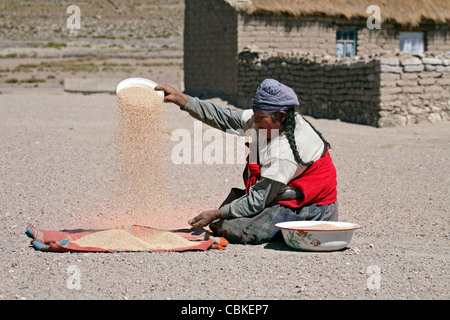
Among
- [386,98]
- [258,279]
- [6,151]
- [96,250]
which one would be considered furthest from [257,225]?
[386,98]

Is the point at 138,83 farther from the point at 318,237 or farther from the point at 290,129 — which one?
the point at 318,237

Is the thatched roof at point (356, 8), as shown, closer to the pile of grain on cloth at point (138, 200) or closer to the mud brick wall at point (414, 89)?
the mud brick wall at point (414, 89)

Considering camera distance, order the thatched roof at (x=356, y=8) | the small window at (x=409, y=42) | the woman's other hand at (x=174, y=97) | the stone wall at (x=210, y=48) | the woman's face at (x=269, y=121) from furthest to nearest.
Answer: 1. the small window at (x=409, y=42)
2. the stone wall at (x=210, y=48)
3. the thatched roof at (x=356, y=8)
4. the woman's other hand at (x=174, y=97)
5. the woman's face at (x=269, y=121)

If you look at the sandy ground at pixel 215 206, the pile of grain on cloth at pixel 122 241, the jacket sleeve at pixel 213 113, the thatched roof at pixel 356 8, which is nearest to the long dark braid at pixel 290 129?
the jacket sleeve at pixel 213 113

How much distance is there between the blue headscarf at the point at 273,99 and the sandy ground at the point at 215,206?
962mm

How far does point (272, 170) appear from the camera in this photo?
4234mm

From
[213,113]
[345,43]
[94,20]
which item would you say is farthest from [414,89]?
[94,20]

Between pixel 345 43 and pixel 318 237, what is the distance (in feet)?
42.8

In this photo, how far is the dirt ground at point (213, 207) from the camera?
3.56 metres

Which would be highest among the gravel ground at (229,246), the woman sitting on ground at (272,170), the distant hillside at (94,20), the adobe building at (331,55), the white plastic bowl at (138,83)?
the distant hillside at (94,20)

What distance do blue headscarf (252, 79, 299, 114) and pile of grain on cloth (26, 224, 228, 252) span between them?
0.96m

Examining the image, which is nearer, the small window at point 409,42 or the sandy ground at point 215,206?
the sandy ground at point 215,206

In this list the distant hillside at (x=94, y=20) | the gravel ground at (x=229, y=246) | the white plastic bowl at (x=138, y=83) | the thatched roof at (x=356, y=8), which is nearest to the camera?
the gravel ground at (x=229, y=246)

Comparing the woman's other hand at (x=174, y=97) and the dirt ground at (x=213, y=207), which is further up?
the woman's other hand at (x=174, y=97)
